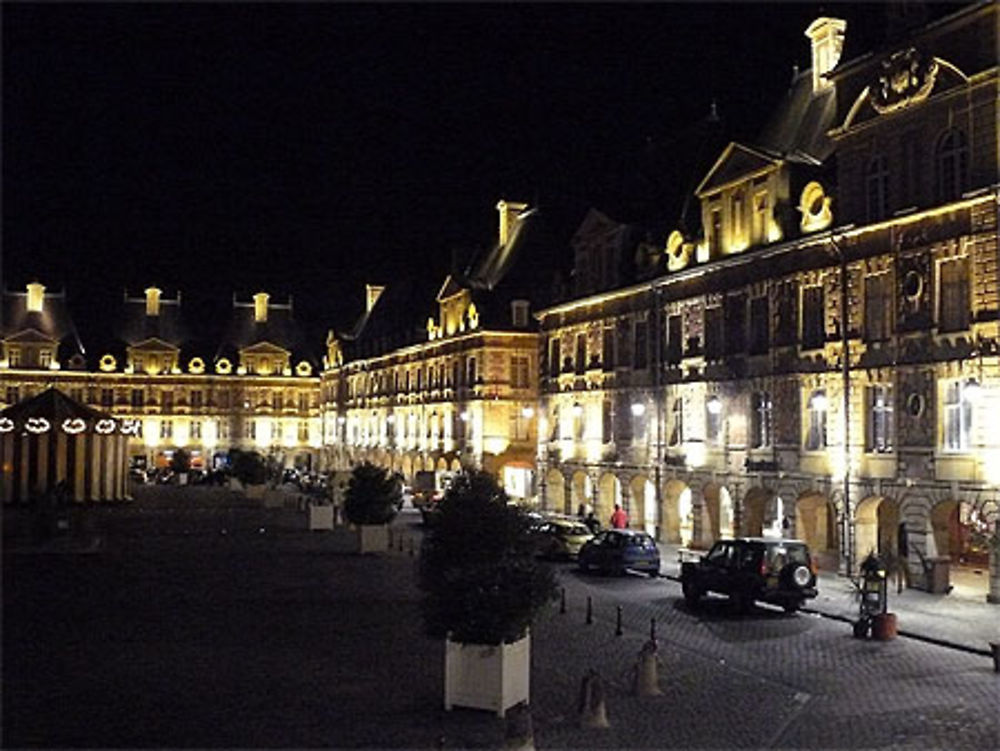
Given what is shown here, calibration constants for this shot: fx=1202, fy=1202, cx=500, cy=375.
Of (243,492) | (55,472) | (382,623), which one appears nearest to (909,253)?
(382,623)

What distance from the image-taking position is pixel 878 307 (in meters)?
33.7

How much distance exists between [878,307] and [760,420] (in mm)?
6859

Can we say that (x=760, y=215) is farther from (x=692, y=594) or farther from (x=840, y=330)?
(x=692, y=594)

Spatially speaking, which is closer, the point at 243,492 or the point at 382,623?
the point at 382,623

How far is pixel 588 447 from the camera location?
51562 mm

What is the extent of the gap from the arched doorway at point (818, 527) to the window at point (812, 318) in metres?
4.58

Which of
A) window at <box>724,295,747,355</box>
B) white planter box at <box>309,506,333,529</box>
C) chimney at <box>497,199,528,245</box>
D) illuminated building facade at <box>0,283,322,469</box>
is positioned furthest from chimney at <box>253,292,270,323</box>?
window at <box>724,295,747,355</box>

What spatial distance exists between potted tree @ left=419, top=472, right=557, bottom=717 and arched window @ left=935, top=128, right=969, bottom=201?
739 inches

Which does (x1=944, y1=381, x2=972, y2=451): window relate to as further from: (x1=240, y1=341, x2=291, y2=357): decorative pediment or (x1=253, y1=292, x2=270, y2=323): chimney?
(x1=253, y1=292, x2=270, y2=323): chimney

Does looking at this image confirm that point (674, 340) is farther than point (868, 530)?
Yes

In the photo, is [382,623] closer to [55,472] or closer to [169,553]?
[169,553]

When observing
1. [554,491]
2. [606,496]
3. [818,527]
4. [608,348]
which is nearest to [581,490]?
[606,496]

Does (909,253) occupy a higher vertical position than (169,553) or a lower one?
higher

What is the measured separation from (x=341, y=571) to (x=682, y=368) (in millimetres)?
15983
